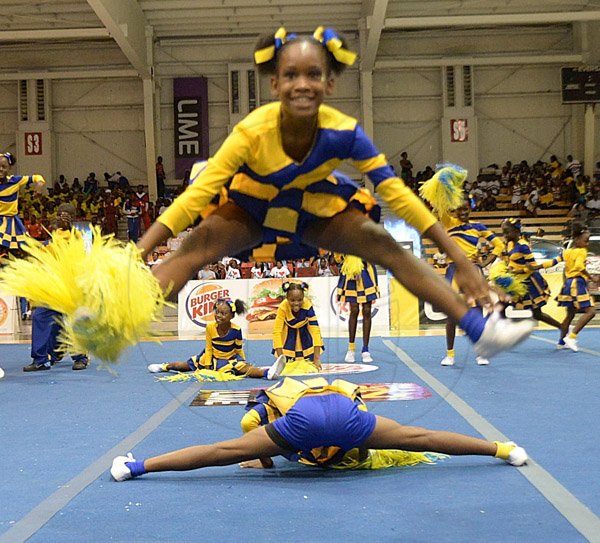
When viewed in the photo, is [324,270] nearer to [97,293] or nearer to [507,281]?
[507,281]

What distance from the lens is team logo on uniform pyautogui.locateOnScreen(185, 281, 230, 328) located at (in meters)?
12.3

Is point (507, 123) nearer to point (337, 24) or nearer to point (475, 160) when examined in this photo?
point (475, 160)

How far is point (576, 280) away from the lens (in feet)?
29.7

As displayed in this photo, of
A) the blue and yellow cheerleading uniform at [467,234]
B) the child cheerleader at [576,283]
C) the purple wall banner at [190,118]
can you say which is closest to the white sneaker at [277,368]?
the blue and yellow cheerleading uniform at [467,234]

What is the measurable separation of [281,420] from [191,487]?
0.47 metres

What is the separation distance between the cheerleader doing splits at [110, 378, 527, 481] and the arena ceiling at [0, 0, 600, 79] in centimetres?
1476

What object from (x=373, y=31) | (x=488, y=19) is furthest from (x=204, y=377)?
(x=488, y=19)

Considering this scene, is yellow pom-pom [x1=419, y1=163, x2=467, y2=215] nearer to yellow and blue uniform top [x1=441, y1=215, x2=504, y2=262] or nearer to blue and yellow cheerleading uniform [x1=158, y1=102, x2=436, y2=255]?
blue and yellow cheerleading uniform [x1=158, y1=102, x2=436, y2=255]

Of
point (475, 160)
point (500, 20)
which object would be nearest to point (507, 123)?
point (475, 160)

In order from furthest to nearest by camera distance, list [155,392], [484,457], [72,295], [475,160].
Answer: [475,160], [155,392], [484,457], [72,295]

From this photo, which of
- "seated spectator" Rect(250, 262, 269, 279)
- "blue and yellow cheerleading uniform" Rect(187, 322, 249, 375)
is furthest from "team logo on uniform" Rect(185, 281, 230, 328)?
"blue and yellow cheerleading uniform" Rect(187, 322, 249, 375)

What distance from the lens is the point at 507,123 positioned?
75.6 feet

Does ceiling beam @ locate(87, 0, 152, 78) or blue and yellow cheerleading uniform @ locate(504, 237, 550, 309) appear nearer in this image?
blue and yellow cheerleading uniform @ locate(504, 237, 550, 309)

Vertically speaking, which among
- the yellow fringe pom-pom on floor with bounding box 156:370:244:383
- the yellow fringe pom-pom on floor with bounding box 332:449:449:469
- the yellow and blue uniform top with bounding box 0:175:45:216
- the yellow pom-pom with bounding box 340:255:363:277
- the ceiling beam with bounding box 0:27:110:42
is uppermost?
the ceiling beam with bounding box 0:27:110:42
